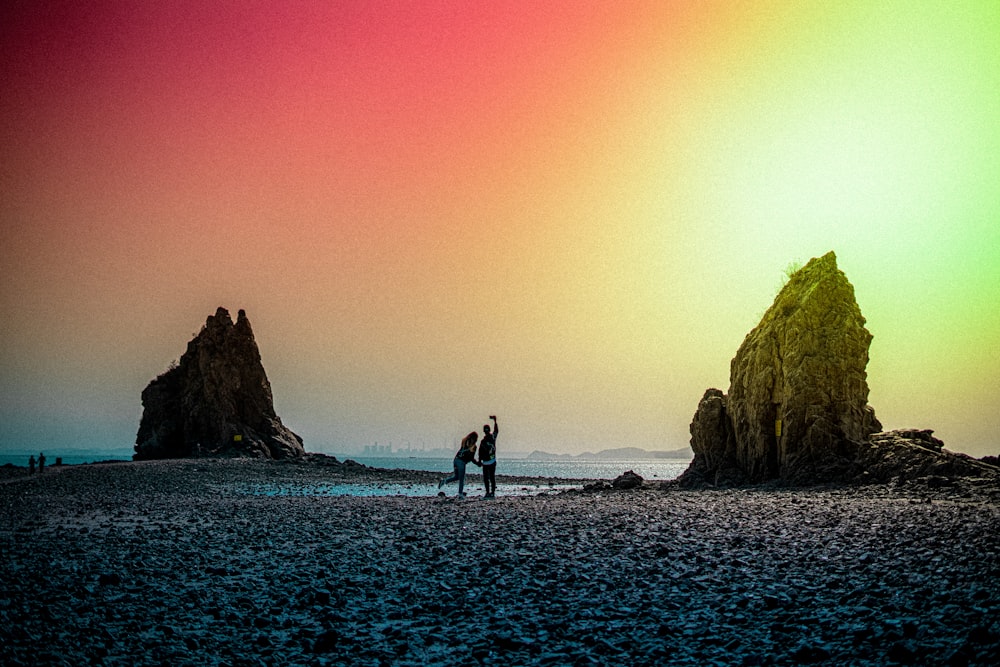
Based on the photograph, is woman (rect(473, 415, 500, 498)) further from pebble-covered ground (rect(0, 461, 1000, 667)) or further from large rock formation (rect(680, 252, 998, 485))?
large rock formation (rect(680, 252, 998, 485))

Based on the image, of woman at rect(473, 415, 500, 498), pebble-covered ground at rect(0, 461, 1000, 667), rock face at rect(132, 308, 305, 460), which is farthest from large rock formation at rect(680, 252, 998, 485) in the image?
rock face at rect(132, 308, 305, 460)

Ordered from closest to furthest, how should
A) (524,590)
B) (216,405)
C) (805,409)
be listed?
(524,590), (805,409), (216,405)

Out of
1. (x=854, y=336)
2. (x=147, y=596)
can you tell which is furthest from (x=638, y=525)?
(x=854, y=336)

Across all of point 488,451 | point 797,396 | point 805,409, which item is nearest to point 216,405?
point 488,451

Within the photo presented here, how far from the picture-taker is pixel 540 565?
12.9 metres

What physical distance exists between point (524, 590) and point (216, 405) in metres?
69.8

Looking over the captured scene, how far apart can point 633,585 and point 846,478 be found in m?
22.5

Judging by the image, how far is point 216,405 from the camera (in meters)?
72.6

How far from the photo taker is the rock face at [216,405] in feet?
235

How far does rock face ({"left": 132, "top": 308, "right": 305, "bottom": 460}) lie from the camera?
71.8 m

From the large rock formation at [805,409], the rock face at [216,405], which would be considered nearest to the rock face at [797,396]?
the large rock formation at [805,409]

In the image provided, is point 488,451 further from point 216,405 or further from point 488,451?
point 216,405

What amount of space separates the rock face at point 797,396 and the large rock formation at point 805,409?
53mm

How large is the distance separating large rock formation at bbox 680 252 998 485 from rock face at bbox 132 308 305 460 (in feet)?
168
